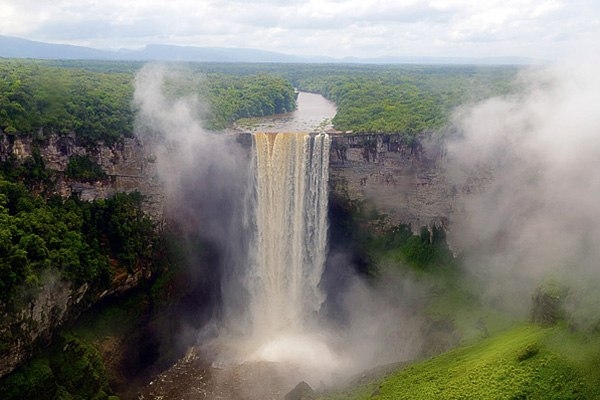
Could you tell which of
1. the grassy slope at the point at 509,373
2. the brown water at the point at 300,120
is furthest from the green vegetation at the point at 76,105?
the grassy slope at the point at 509,373

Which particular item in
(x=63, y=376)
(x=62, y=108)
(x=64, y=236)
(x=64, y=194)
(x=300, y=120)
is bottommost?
(x=63, y=376)

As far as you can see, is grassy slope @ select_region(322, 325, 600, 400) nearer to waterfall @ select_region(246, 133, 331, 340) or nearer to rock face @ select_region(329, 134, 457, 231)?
waterfall @ select_region(246, 133, 331, 340)

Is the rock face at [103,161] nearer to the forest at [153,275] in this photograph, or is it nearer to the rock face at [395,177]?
the forest at [153,275]

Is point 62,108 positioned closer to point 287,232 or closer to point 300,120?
point 287,232

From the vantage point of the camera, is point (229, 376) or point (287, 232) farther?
point (287, 232)

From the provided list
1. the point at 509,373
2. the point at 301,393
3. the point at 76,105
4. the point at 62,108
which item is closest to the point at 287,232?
the point at 301,393

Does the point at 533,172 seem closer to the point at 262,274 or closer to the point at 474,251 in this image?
the point at 474,251

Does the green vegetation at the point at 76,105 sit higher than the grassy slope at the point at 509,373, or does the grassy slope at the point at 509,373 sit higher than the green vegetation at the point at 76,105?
the green vegetation at the point at 76,105
